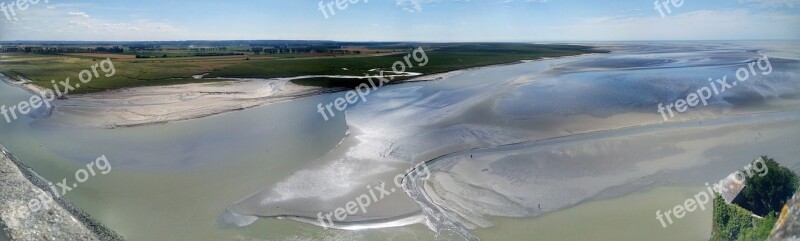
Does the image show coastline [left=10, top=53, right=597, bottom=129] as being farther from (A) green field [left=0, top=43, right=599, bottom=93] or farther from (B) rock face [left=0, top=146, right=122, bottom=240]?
(B) rock face [left=0, top=146, right=122, bottom=240]

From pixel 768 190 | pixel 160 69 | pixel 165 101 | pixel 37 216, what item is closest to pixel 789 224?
pixel 768 190

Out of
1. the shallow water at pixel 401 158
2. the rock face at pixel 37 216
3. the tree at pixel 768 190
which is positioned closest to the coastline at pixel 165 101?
the shallow water at pixel 401 158

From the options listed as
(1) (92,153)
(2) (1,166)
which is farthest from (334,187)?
(1) (92,153)

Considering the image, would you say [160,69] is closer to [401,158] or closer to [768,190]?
[401,158]

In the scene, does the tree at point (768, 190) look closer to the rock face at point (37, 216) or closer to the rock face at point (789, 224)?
the rock face at point (789, 224)

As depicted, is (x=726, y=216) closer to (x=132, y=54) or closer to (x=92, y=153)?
(x=92, y=153)

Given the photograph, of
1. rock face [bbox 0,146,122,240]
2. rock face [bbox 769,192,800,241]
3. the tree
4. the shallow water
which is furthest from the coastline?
rock face [bbox 769,192,800,241]
